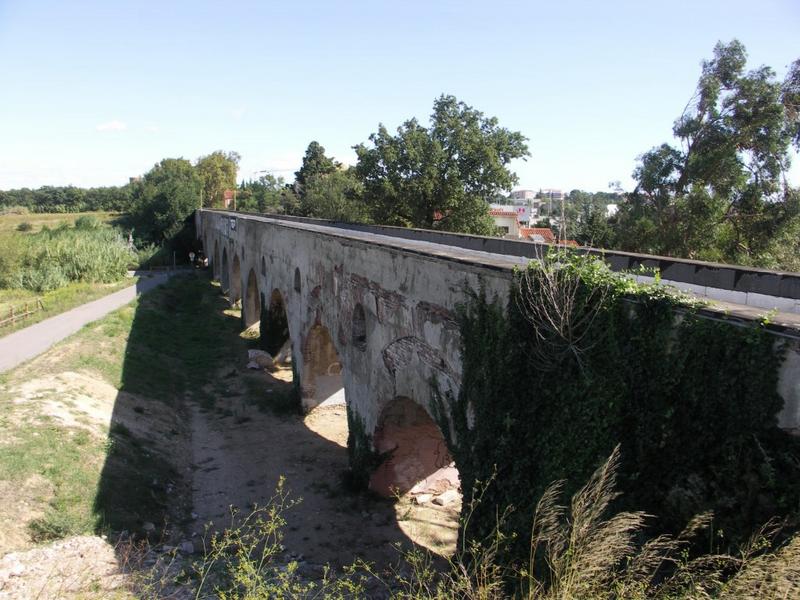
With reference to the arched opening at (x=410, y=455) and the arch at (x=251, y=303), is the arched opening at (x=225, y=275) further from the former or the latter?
the arched opening at (x=410, y=455)

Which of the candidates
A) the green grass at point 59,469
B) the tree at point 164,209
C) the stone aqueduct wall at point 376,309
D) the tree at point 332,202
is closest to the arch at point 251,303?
the stone aqueduct wall at point 376,309

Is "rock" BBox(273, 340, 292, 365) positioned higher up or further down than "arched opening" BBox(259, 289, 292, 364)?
further down

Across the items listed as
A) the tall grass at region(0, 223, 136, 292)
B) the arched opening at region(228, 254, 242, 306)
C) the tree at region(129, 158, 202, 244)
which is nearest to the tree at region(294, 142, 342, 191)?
the tree at region(129, 158, 202, 244)

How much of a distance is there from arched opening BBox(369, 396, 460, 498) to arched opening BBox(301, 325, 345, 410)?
Answer: 3.91 m

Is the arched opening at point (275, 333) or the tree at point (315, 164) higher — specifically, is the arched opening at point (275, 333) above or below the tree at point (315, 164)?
below

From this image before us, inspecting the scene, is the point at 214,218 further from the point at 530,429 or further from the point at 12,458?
the point at 530,429

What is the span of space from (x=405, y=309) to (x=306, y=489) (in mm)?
4795

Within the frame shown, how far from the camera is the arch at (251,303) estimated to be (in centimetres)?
2064

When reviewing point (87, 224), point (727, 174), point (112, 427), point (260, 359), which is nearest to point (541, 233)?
point (727, 174)

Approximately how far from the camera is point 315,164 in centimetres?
5781

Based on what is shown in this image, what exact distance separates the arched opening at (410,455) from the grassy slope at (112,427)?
3.37 meters

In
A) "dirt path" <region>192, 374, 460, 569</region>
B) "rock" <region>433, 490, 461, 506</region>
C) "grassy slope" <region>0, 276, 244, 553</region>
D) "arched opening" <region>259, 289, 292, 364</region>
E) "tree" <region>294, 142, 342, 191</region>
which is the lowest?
"dirt path" <region>192, 374, 460, 569</region>

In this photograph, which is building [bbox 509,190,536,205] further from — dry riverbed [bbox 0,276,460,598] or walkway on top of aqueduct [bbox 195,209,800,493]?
dry riverbed [bbox 0,276,460,598]

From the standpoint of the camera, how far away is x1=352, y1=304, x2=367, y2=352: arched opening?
368 inches
